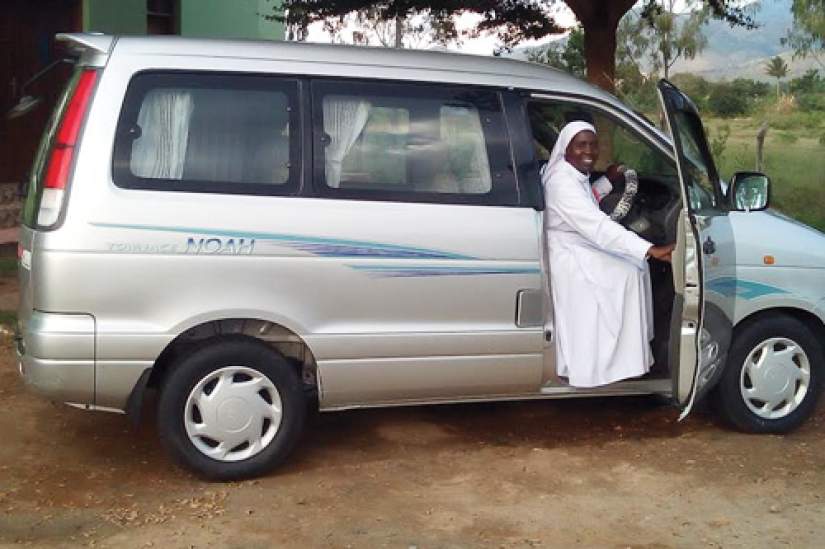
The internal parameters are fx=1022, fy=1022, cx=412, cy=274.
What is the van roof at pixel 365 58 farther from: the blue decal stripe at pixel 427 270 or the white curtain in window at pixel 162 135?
the blue decal stripe at pixel 427 270

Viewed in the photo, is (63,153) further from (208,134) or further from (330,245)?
(330,245)

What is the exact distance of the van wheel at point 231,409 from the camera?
15.2 ft

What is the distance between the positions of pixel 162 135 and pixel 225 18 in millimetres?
10584

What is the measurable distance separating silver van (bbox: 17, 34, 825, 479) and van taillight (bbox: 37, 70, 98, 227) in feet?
0.05

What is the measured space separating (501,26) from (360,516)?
7.25 m

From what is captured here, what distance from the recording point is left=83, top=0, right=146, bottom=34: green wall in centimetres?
1204

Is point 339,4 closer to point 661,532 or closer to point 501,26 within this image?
point 501,26

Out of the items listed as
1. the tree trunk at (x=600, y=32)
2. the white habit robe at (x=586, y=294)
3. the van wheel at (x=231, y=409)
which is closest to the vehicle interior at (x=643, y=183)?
the white habit robe at (x=586, y=294)

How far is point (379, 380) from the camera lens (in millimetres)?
4898

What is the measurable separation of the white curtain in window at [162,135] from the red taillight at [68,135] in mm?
248

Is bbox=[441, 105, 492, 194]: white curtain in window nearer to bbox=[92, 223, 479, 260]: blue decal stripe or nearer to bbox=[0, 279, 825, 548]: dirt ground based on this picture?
bbox=[92, 223, 479, 260]: blue decal stripe

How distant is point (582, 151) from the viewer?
17.1ft

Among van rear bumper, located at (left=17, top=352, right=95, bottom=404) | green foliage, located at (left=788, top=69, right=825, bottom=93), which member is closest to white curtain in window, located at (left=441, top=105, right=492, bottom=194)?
van rear bumper, located at (left=17, top=352, right=95, bottom=404)

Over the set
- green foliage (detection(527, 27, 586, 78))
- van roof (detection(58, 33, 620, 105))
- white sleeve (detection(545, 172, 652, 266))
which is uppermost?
green foliage (detection(527, 27, 586, 78))
